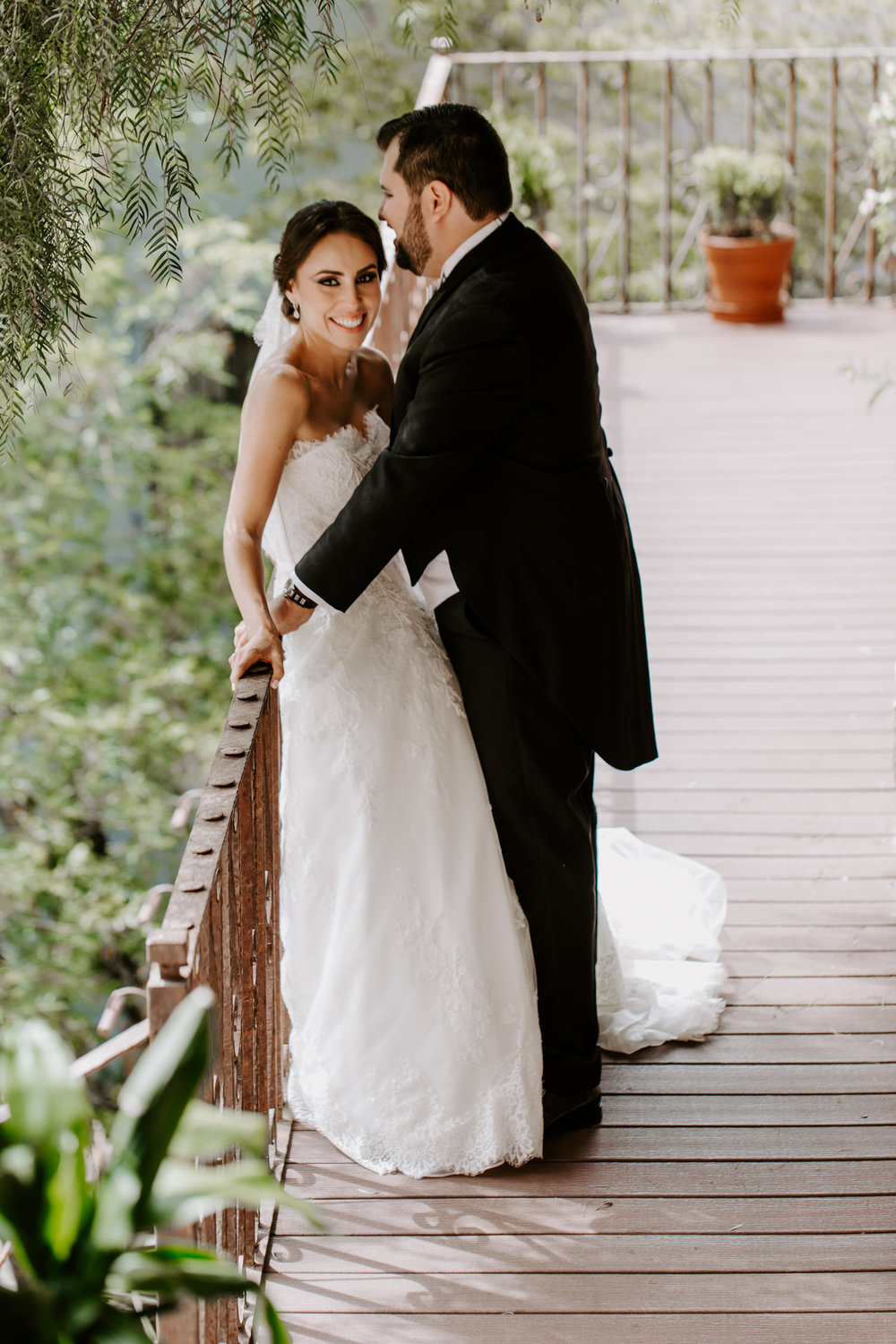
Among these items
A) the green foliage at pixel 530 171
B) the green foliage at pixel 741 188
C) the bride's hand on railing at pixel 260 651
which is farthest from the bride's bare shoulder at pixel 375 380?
the green foliage at pixel 741 188

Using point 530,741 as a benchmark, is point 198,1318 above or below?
below

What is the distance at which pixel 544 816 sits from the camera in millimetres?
2471

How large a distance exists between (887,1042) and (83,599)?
→ 22.0 ft

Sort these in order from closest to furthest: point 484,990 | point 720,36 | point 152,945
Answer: point 152,945 → point 484,990 → point 720,36

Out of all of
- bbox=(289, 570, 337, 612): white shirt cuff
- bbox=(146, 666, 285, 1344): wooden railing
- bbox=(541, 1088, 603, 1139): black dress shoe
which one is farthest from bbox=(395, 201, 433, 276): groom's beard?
bbox=(541, 1088, 603, 1139): black dress shoe

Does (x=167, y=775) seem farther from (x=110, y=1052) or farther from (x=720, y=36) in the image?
(x=720, y=36)

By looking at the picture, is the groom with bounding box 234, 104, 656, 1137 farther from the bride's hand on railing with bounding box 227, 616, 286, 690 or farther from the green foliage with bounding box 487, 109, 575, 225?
the green foliage with bounding box 487, 109, 575, 225

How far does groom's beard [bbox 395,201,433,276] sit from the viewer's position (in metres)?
2.32

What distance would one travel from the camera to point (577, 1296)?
7.15ft

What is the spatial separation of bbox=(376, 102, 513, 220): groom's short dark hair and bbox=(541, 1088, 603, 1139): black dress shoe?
4.90 feet

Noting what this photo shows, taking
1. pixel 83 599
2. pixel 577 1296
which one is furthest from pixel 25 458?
pixel 577 1296

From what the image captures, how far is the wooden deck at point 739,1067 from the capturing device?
2180 mm

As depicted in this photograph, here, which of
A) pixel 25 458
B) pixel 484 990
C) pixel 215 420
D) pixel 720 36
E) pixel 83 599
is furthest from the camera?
pixel 720 36

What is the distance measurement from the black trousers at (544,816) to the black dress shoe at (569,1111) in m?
0.02
